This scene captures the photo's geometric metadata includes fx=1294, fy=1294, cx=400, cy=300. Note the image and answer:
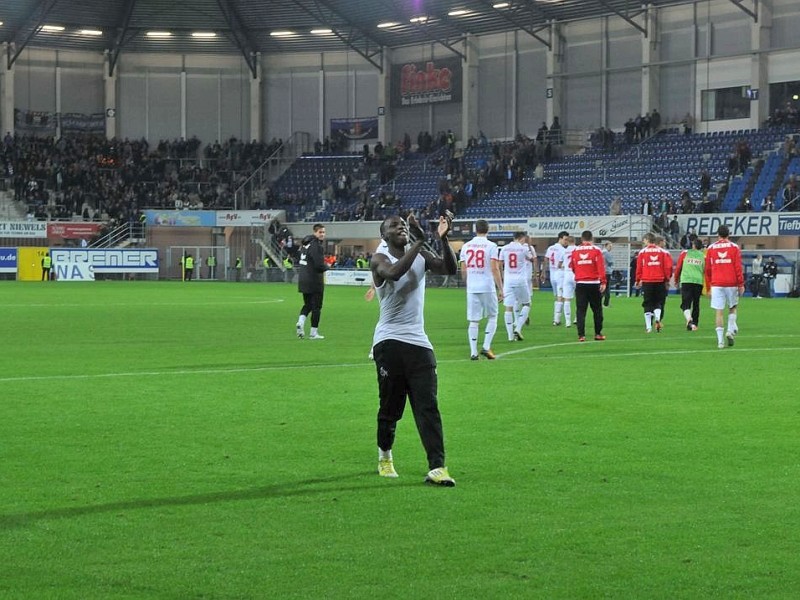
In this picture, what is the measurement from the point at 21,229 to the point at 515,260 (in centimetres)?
5109

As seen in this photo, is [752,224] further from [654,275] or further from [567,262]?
[654,275]

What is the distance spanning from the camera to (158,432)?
12102 millimetres

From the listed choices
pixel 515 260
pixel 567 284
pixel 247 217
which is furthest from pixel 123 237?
pixel 515 260

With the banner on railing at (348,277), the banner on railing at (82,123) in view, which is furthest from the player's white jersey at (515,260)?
the banner on railing at (82,123)

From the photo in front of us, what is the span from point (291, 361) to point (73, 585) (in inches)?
522

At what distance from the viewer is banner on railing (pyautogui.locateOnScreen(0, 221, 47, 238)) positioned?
70625 mm

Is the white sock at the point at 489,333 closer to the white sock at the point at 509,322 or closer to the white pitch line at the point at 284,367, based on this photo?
the white pitch line at the point at 284,367

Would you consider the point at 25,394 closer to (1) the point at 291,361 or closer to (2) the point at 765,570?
(1) the point at 291,361

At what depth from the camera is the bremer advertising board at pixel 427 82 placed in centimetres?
7600

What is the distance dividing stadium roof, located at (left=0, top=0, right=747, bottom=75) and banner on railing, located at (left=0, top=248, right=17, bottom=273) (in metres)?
13.0

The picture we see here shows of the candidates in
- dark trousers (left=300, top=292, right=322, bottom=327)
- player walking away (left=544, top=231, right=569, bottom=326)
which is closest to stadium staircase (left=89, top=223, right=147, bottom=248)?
player walking away (left=544, top=231, right=569, bottom=326)

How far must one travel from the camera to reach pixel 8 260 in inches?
2650

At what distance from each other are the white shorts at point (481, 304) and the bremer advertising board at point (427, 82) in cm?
5642

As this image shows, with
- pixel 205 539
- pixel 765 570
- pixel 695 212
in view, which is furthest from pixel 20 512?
pixel 695 212
